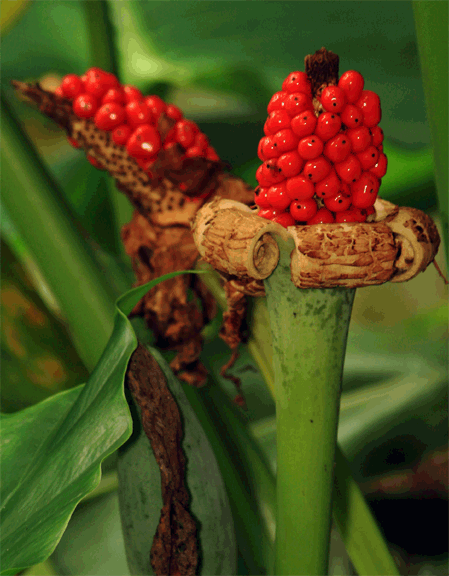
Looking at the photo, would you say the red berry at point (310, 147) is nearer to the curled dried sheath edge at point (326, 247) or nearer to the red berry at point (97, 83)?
the curled dried sheath edge at point (326, 247)

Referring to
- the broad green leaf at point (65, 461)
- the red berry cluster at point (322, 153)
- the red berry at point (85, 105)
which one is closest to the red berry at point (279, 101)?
the red berry cluster at point (322, 153)

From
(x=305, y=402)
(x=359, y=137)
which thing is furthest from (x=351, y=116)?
(x=305, y=402)

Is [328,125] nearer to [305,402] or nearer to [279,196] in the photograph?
[279,196]

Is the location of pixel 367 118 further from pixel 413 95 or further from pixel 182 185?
pixel 413 95

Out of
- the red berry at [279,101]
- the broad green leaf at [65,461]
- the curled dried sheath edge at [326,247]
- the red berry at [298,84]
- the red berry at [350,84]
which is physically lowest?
the broad green leaf at [65,461]

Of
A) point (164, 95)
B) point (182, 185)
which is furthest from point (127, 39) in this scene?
point (182, 185)
